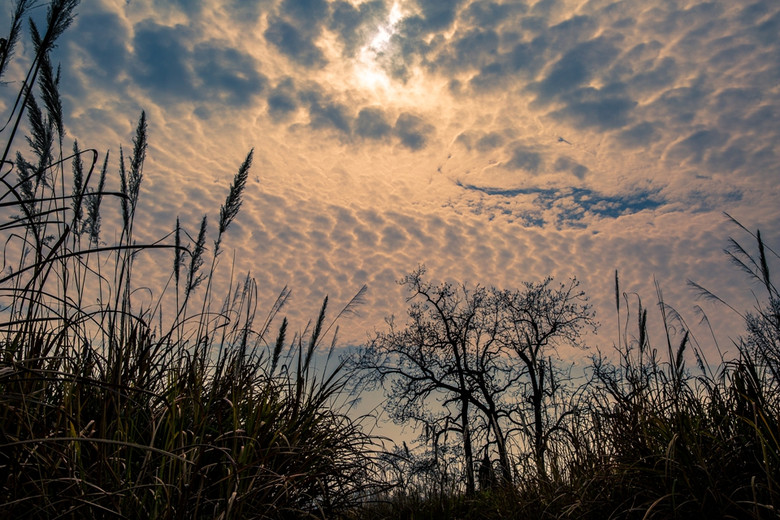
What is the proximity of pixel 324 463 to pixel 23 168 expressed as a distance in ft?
7.92

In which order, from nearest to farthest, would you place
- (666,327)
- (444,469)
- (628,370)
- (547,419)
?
(666,327) < (628,370) < (547,419) < (444,469)

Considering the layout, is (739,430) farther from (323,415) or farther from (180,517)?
(180,517)

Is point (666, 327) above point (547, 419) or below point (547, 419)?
above

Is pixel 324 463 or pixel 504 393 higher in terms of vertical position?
pixel 504 393

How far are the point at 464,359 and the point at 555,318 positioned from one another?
160 inches

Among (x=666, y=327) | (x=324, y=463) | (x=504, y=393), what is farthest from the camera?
(x=504, y=393)

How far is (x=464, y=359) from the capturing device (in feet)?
62.9

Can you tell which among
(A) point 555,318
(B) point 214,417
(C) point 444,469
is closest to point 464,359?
(A) point 555,318

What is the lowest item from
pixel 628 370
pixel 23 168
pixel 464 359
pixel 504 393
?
pixel 628 370

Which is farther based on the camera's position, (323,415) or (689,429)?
(323,415)

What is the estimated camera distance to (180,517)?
1.69 m

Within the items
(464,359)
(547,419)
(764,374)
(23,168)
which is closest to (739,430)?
(764,374)

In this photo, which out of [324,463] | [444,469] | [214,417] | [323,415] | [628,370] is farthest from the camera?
[444,469]

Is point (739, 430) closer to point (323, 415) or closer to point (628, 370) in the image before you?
point (628, 370)
